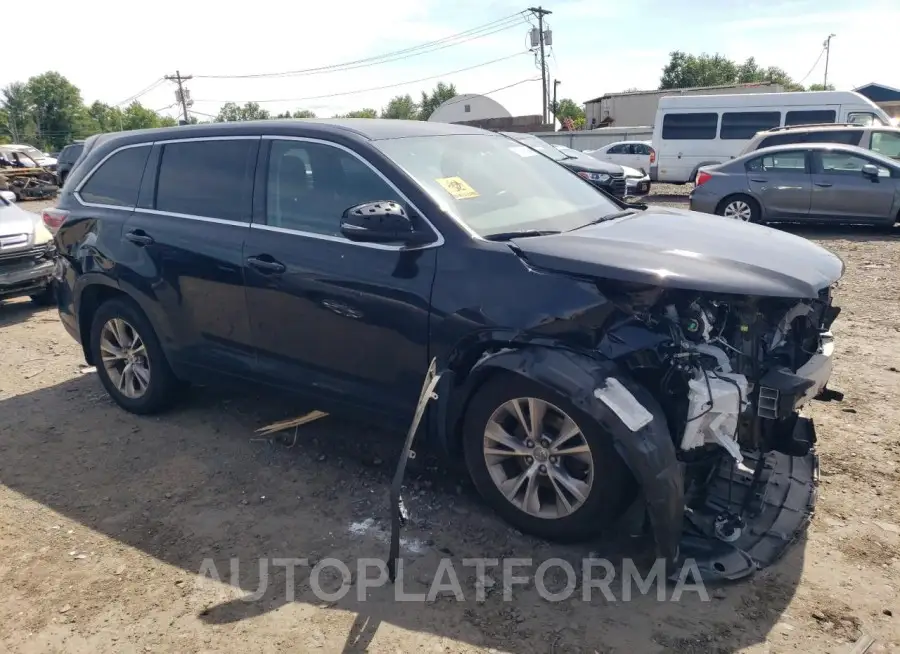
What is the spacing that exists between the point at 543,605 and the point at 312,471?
66.0 inches

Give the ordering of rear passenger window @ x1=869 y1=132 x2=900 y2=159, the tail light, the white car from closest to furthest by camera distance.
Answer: the tail light
rear passenger window @ x1=869 y1=132 x2=900 y2=159
the white car

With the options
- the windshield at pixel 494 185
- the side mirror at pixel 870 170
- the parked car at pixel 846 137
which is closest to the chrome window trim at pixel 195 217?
the windshield at pixel 494 185

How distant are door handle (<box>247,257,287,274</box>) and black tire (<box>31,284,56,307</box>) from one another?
5662 millimetres

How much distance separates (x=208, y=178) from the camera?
4246mm

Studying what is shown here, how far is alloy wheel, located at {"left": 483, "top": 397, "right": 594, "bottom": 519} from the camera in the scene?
9.87ft

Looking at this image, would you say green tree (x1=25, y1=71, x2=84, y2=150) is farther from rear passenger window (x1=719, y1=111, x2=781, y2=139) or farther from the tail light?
the tail light

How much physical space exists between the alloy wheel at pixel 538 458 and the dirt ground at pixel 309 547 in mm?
A: 223

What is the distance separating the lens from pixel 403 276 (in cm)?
335

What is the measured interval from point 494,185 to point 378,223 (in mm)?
836

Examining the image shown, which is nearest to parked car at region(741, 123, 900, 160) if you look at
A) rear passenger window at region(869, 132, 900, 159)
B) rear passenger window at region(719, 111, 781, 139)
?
rear passenger window at region(869, 132, 900, 159)

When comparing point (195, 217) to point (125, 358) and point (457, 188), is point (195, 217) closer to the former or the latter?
point (125, 358)

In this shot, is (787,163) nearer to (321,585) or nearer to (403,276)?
(403,276)

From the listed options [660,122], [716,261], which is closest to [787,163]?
[660,122]

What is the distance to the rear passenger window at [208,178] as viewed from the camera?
4059 millimetres
